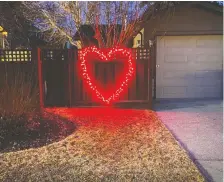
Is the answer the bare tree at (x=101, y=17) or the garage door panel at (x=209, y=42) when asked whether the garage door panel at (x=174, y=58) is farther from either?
the bare tree at (x=101, y=17)

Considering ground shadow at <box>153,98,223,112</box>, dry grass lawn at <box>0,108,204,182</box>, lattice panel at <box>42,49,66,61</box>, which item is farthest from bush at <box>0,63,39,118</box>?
ground shadow at <box>153,98,223,112</box>

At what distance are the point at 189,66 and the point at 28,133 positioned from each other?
6276mm

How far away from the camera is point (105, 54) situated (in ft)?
22.6

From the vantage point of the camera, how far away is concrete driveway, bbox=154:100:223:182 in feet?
11.6

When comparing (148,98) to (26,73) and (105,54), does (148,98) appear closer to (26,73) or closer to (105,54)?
(105,54)

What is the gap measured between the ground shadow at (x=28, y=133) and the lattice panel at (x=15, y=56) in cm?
263

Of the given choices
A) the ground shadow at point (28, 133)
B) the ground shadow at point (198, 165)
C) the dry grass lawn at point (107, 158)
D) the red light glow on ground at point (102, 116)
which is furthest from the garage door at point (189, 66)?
the ground shadow at point (28, 133)

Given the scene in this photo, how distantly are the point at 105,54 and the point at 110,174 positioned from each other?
14.1ft

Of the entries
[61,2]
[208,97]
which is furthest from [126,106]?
[61,2]

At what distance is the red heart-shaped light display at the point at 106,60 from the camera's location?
22.5ft

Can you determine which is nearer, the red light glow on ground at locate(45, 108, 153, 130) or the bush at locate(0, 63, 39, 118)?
the bush at locate(0, 63, 39, 118)

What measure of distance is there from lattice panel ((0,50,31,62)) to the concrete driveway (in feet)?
13.3

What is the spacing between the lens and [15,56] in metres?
7.00

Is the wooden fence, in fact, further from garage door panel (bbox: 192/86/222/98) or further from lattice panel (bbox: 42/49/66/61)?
garage door panel (bbox: 192/86/222/98)
